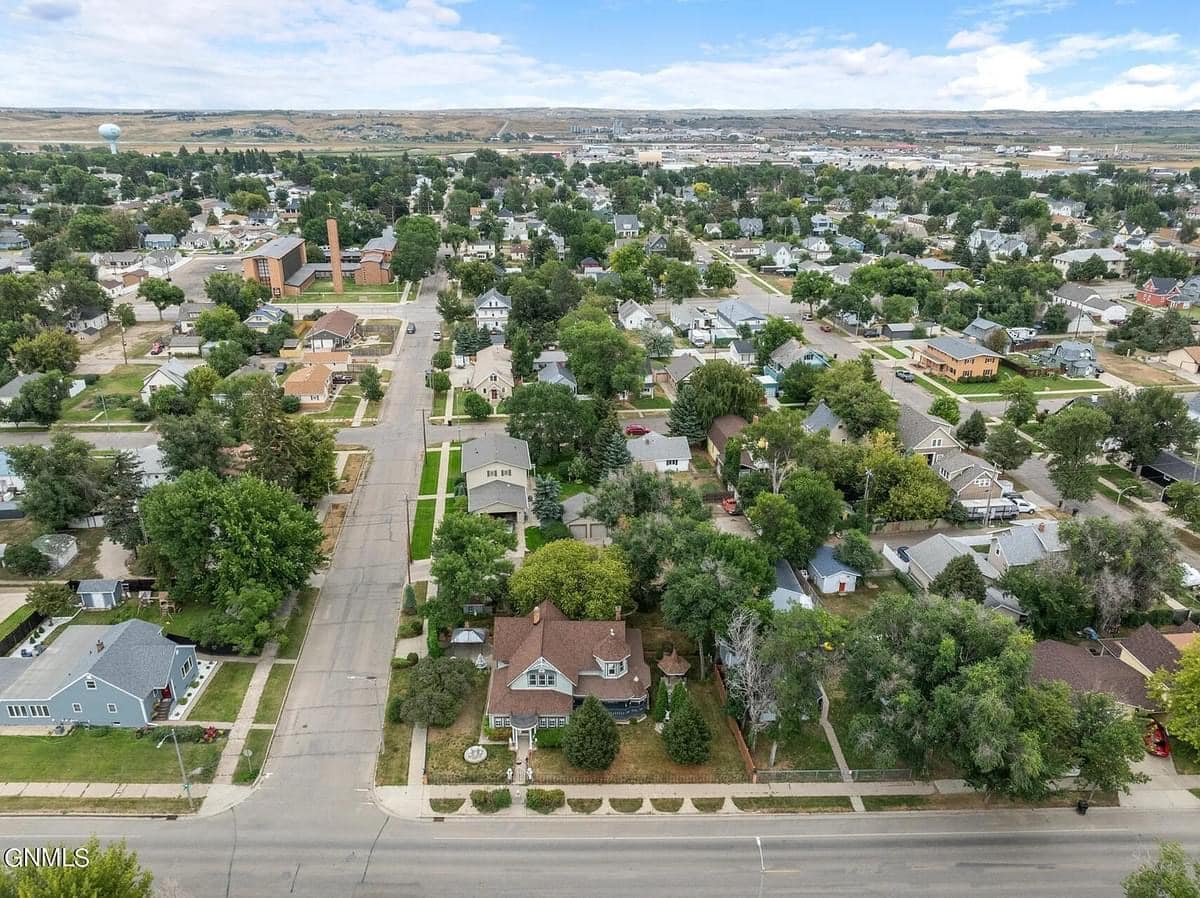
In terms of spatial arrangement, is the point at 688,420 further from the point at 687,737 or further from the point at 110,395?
the point at 110,395

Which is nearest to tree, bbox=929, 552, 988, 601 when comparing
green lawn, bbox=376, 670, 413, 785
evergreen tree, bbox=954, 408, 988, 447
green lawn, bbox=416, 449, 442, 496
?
evergreen tree, bbox=954, 408, 988, 447

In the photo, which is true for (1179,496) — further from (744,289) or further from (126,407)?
(126,407)

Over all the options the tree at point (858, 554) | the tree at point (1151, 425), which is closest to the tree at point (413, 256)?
the tree at point (858, 554)

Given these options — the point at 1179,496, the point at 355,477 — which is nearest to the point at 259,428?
the point at 355,477

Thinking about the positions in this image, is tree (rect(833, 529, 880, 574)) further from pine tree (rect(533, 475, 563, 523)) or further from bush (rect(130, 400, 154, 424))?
bush (rect(130, 400, 154, 424))

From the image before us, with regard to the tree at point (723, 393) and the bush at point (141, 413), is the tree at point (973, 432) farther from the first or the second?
the bush at point (141, 413)

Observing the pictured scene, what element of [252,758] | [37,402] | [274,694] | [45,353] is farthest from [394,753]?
[45,353]
